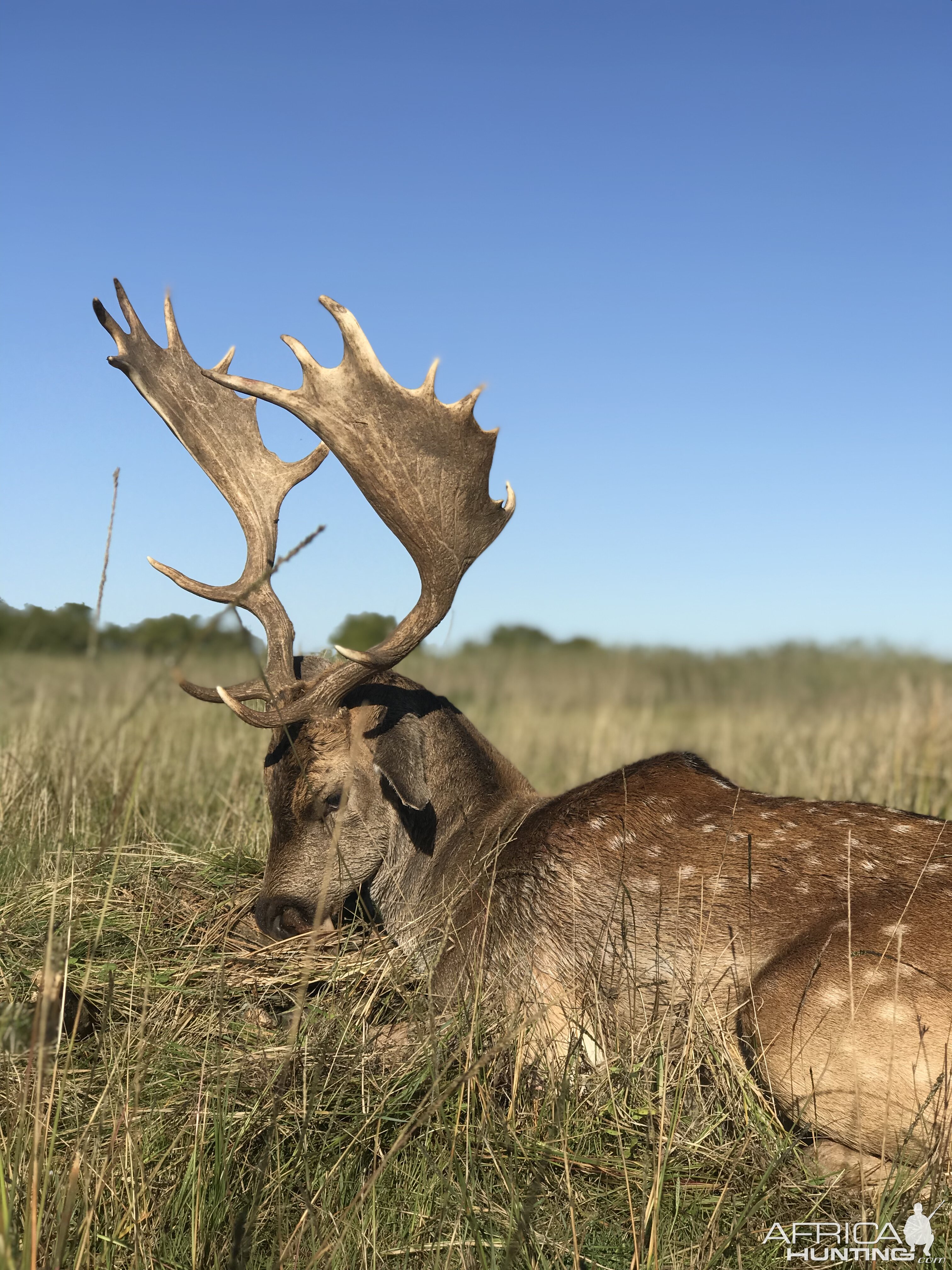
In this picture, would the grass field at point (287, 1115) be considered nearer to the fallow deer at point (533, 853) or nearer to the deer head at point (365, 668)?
the fallow deer at point (533, 853)

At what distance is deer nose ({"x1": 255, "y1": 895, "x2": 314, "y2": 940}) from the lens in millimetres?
4426

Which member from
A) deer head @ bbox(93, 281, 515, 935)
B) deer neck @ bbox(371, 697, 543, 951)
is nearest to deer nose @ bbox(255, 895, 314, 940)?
deer head @ bbox(93, 281, 515, 935)

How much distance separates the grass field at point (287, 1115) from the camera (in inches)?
103

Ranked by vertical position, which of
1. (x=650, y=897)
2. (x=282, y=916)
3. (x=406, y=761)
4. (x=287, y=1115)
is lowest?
(x=287, y=1115)

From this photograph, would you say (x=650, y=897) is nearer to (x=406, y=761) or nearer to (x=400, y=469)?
(x=406, y=761)

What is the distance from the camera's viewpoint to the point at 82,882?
4215mm

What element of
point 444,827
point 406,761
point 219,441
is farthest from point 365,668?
point 219,441

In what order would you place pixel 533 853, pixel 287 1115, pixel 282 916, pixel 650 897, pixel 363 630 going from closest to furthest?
pixel 287 1115 < pixel 650 897 < pixel 533 853 < pixel 282 916 < pixel 363 630

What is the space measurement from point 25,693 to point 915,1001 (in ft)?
30.2

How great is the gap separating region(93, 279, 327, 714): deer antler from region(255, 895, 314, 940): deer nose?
1094mm

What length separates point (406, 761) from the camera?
14.8ft

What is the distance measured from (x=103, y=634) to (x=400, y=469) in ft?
5.04

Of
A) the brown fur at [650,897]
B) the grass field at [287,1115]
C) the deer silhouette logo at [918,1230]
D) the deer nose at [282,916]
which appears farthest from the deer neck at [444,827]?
the deer silhouette logo at [918,1230]

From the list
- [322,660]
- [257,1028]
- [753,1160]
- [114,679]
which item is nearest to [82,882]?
[257,1028]
